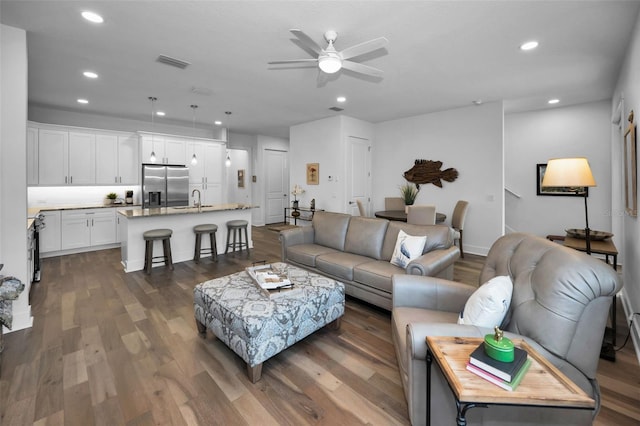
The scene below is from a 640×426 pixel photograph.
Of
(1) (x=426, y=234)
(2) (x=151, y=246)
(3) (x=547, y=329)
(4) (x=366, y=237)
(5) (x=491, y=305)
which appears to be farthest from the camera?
(2) (x=151, y=246)

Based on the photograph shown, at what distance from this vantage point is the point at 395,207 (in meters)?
6.50

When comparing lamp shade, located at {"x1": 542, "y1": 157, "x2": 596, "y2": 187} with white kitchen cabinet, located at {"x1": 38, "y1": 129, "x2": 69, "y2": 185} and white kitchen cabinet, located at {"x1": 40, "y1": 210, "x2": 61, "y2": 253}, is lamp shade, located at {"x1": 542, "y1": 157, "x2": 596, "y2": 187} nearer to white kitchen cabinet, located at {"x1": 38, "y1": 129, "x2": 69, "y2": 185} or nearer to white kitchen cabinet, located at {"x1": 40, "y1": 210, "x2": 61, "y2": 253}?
white kitchen cabinet, located at {"x1": 40, "y1": 210, "x2": 61, "y2": 253}

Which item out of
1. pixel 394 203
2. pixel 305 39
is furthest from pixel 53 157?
pixel 394 203

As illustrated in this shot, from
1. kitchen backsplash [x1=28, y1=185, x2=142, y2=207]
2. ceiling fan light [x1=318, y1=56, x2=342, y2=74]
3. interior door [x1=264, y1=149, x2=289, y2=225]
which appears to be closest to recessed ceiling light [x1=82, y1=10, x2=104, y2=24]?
ceiling fan light [x1=318, y1=56, x2=342, y2=74]

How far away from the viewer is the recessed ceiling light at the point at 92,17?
2.56m

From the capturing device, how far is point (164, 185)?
6.61 meters

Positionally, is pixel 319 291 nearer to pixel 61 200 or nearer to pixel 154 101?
pixel 154 101

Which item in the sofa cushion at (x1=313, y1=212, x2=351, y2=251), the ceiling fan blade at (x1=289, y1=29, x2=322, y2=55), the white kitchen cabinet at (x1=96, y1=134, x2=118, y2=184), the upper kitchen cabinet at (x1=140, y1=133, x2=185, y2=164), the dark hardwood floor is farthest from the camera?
the upper kitchen cabinet at (x1=140, y1=133, x2=185, y2=164)

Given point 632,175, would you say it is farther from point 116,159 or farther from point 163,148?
point 116,159

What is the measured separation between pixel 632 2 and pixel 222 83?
454 cm

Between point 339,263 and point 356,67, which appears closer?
point 356,67

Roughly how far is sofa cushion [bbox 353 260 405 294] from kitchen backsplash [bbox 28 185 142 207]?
5865mm

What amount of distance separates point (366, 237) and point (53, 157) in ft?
20.3

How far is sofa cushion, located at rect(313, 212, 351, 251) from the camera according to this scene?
4004mm
